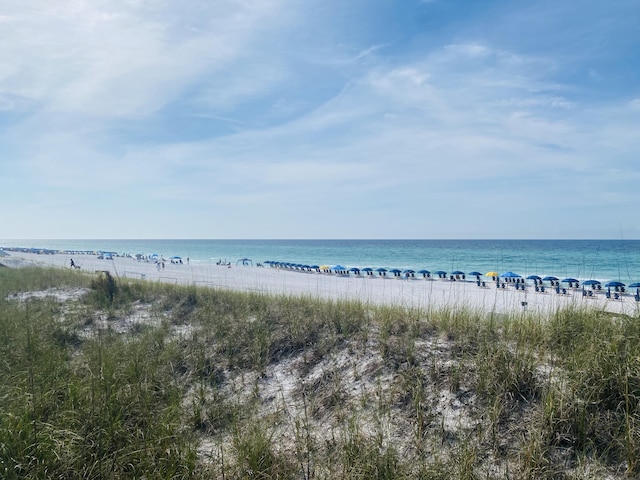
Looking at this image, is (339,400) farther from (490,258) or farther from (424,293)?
(490,258)

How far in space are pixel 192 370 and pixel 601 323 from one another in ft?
19.3

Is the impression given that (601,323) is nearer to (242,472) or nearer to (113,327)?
(242,472)

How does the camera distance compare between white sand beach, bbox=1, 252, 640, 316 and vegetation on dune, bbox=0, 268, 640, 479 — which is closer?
vegetation on dune, bbox=0, 268, 640, 479

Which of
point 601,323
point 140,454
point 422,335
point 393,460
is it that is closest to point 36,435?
point 140,454

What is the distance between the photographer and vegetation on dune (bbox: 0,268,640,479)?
383 cm

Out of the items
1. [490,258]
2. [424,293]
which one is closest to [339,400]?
[424,293]

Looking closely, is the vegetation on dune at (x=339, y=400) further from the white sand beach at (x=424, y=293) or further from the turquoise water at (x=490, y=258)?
the turquoise water at (x=490, y=258)

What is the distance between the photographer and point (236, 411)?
508cm

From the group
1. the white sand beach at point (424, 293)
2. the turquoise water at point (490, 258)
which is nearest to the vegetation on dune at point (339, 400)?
the white sand beach at point (424, 293)

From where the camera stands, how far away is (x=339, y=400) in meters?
5.09

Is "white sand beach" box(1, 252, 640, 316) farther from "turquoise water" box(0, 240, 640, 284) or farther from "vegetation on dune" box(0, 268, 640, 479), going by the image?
"turquoise water" box(0, 240, 640, 284)

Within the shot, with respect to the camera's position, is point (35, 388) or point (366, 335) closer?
point (35, 388)

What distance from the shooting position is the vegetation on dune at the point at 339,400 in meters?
3.83

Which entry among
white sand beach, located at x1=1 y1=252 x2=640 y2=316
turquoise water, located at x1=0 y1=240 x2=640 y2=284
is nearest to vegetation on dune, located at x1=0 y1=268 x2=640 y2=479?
white sand beach, located at x1=1 y1=252 x2=640 y2=316
